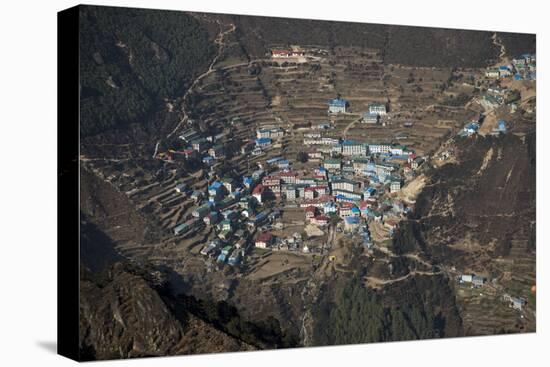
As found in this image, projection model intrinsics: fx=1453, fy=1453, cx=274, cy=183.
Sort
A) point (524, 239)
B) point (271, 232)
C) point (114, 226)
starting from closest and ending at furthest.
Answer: point (114, 226) → point (271, 232) → point (524, 239)

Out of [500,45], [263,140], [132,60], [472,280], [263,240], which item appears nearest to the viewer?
[132,60]

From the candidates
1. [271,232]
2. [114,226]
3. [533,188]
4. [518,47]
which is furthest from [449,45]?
[114,226]

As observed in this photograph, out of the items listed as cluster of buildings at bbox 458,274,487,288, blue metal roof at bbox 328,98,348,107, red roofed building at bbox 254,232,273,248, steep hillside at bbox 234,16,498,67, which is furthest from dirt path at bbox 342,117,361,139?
cluster of buildings at bbox 458,274,487,288

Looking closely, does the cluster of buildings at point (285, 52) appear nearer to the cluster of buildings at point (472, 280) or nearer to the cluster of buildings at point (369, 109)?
the cluster of buildings at point (369, 109)

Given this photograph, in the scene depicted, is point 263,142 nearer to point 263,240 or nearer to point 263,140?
point 263,140

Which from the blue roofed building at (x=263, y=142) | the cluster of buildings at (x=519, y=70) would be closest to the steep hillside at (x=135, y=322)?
the blue roofed building at (x=263, y=142)

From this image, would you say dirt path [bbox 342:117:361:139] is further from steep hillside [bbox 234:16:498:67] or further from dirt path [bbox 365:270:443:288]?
dirt path [bbox 365:270:443:288]

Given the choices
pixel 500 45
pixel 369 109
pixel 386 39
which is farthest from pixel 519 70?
pixel 369 109

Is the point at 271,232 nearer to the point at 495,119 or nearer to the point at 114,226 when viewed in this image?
the point at 114,226
